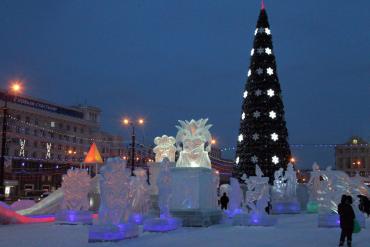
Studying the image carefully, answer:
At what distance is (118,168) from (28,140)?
192 feet

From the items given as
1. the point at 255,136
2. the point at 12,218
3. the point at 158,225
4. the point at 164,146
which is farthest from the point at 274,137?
the point at 12,218

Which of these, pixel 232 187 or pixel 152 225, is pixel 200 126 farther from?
pixel 152 225

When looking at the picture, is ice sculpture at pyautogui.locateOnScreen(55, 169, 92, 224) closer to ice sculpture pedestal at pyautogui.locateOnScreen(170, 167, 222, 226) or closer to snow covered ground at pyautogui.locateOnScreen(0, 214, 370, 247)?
snow covered ground at pyautogui.locateOnScreen(0, 214, 370, 247)

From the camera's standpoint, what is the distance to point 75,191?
62.7ft

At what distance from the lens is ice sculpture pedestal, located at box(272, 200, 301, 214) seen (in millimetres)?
29438

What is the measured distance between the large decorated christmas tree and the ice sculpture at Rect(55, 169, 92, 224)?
49.7ft

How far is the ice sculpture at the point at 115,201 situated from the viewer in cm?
1267

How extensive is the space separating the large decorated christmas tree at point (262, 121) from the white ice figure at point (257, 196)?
1308 cm

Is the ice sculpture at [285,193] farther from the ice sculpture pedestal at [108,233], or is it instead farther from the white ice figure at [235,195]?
the ice sculpture pedestal at [108,233]

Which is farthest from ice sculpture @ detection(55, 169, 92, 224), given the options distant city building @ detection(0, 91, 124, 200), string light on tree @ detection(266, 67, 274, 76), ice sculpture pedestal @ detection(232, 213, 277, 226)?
distant city building @ detection(0, 91, 124, 200)

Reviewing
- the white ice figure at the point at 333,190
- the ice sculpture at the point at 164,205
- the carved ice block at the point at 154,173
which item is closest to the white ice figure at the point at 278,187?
the carved ice block at the point at 154,173

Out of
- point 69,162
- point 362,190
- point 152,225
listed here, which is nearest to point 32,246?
point 152,225

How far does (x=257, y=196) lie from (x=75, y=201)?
7.22 meters

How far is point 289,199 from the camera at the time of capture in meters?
30.3
